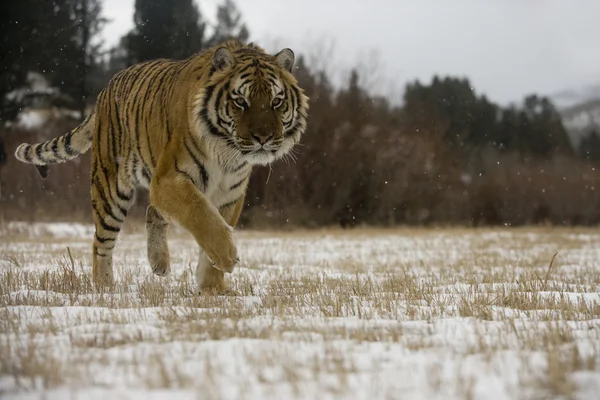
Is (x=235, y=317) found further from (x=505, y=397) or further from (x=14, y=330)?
(x=505, y=397)

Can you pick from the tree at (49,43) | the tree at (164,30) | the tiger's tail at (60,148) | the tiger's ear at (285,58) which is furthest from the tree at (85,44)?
the tiger's ear at (285,58)

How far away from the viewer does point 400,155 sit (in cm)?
3225

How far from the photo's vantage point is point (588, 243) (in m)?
18.4

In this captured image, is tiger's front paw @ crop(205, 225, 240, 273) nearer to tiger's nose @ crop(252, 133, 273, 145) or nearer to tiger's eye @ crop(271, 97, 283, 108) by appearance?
tiger's nose @ crop(252, 133, 273, 145)

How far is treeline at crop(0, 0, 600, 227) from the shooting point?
28.4 m

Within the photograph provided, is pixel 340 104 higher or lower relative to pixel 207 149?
higher

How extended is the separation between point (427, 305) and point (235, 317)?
169 cm

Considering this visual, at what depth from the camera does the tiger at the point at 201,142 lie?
5.85 metres

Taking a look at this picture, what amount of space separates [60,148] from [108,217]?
1303mm

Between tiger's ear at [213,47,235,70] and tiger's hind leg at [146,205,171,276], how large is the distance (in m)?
2.16

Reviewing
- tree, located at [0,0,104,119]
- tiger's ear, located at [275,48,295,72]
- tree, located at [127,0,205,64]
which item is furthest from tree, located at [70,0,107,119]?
tiger's ear, located at [275,48,295,72]

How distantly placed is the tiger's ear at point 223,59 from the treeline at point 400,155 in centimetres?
2002

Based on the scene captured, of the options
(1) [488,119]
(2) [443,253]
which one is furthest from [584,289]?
(1) [488,119]

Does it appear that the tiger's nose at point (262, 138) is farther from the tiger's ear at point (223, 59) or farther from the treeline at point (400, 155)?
the treeline at point (400, 155)
